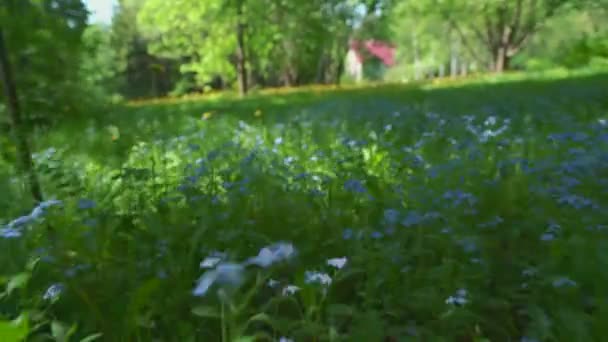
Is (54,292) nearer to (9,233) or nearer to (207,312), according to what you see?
(9,233)

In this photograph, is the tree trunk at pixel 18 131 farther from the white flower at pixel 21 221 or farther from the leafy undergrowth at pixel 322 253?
the white flower at pixel 21 221

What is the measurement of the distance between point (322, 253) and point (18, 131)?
199 cm

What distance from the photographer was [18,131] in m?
3.18

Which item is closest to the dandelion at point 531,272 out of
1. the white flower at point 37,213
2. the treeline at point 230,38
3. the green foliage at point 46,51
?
the white flower at point 37,213

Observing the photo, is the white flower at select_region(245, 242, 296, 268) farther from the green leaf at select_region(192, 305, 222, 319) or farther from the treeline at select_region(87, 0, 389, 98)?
the treeline at select_region(87, 0, 389, 98)

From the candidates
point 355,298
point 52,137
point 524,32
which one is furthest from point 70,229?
point 524,32

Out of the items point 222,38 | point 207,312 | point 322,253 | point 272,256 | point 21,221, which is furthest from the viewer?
point 222,38

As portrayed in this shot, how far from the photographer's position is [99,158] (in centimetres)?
441

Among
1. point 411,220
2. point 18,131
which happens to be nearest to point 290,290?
point 411,220

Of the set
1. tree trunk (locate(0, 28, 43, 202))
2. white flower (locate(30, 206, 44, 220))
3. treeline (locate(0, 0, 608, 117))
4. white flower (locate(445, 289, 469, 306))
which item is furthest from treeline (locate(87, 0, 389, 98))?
white flower (locate(445, 289, 469, 306))

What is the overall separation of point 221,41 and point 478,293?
21.9 metres

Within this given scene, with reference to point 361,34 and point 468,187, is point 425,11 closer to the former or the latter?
point 361,34

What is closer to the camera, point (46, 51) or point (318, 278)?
point (318, 278)

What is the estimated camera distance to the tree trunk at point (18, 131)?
307 cm
